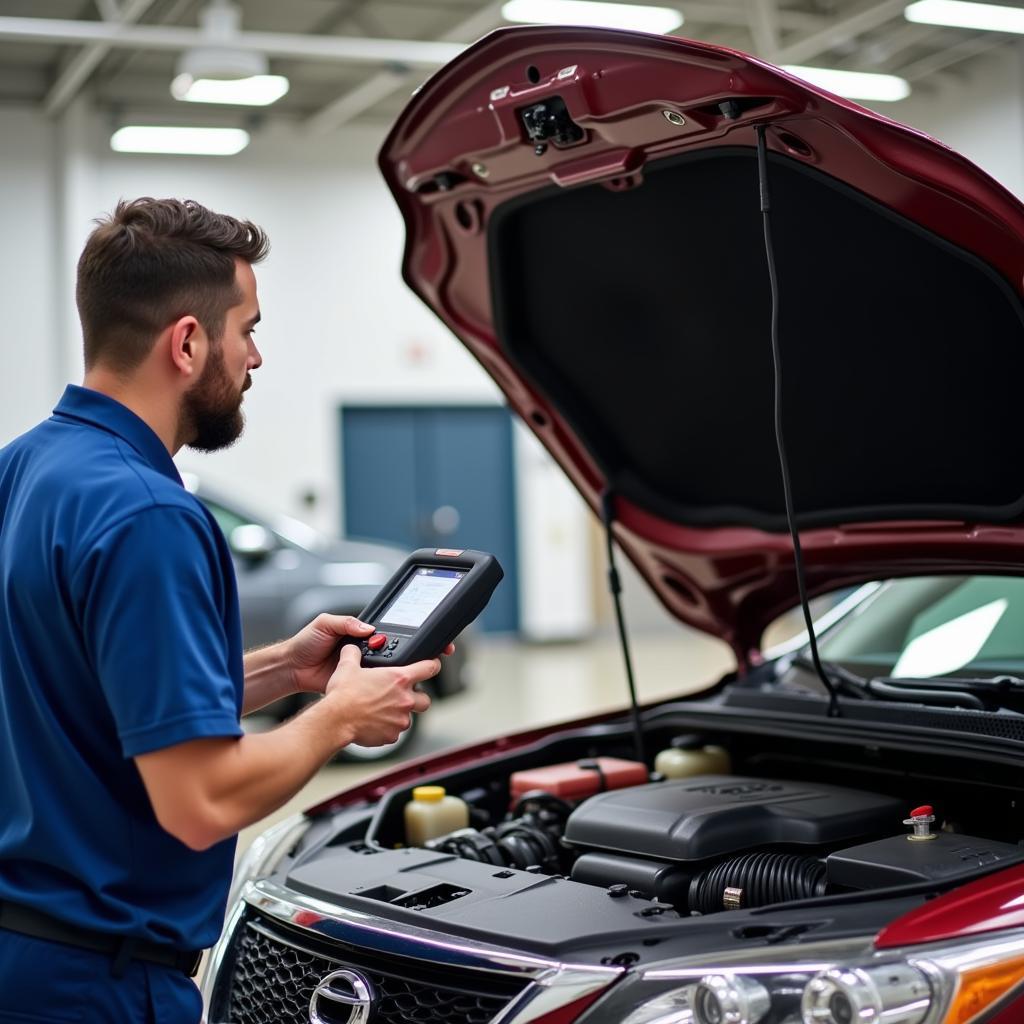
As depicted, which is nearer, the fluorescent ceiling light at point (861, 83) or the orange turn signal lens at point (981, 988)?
the orange turn signal lens at point (981, 988)

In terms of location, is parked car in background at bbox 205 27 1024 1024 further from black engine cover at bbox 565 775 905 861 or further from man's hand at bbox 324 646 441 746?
man's hand at bbox 324 646 441 746

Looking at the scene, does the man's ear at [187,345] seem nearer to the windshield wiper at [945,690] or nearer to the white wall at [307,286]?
the windshield wiper at [945,690]

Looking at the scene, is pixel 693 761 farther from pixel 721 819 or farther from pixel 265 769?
pixel 265 769

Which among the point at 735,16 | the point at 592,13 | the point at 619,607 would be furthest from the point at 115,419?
the point at 735,16

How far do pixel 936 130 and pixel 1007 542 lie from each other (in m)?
10.9

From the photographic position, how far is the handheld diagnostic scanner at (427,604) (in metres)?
1.95

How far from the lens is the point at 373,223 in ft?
42.2

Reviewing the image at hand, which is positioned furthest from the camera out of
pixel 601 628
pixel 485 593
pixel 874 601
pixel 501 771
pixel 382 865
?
pixel 601 628

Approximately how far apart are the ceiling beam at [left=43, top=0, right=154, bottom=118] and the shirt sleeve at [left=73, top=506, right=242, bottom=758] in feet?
27.1

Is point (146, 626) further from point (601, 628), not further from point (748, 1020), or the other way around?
point (601, 628)

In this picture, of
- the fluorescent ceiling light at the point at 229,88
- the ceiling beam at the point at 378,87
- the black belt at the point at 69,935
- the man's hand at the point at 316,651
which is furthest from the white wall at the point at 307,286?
the black belt at the point at 69,935

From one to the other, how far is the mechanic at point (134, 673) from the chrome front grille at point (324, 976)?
32 centimetres

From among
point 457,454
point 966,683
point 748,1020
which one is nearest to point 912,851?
point 748,1020

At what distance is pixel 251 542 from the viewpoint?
736 centimetres
